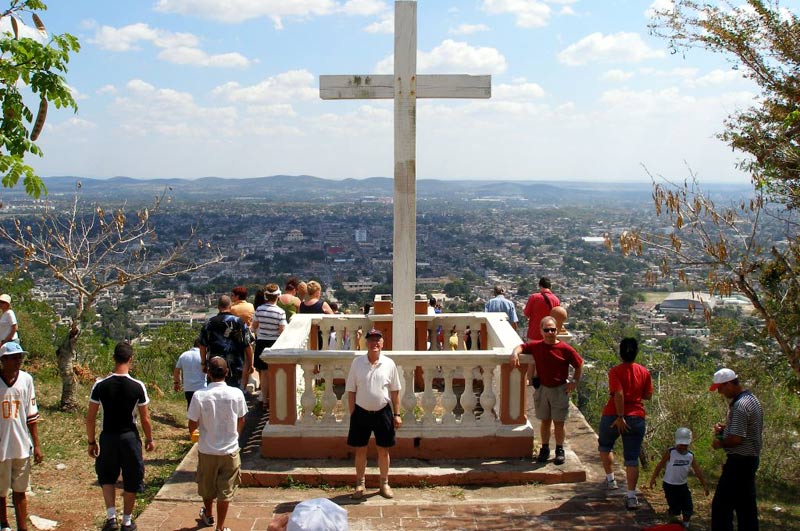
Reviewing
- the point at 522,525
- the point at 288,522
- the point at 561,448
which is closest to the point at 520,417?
the point at 561,448

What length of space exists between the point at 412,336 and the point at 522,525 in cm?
270

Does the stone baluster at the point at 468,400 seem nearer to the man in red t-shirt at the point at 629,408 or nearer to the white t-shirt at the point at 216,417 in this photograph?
the man in red t-shirt at the point at 629,408

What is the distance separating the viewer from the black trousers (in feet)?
19.5

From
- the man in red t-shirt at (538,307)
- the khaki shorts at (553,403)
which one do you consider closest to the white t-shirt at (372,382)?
the khaki shorts at (553,403)

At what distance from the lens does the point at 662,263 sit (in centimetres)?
709

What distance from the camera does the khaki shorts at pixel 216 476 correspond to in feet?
19.6

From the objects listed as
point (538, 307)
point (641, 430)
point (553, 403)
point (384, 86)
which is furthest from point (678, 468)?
point (384, 86)

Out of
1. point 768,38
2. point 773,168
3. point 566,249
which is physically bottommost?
point 566,249

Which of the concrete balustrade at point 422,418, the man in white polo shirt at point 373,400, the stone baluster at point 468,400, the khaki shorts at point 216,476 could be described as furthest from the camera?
the stone baluster at point 468,400

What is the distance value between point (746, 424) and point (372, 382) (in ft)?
9.88

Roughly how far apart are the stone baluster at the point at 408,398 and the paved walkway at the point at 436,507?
452mm

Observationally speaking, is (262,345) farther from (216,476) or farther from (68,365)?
(216,476)

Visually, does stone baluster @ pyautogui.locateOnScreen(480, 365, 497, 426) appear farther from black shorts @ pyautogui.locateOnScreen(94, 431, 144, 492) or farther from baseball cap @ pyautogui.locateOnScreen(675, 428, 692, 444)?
black shorts @ pyautogui.locateOnScreen(94, 431, 144, 492)

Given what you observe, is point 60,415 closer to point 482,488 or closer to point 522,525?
point 482,488
